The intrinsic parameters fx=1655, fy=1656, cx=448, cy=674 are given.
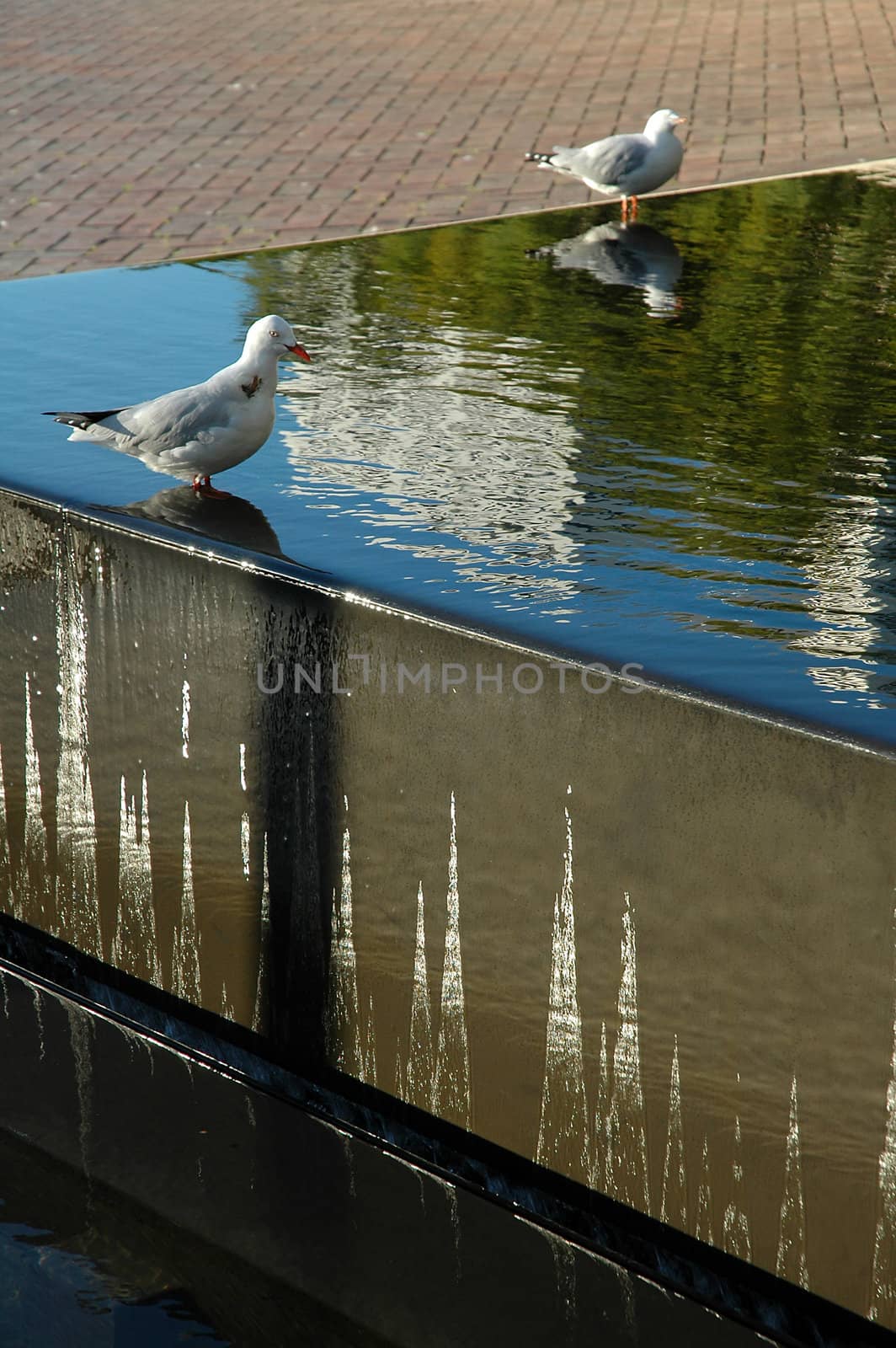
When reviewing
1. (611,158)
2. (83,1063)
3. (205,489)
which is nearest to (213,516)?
(205,489)

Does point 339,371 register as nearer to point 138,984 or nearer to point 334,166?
point 138,984

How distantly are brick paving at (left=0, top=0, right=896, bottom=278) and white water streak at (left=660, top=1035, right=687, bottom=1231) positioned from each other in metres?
5.68

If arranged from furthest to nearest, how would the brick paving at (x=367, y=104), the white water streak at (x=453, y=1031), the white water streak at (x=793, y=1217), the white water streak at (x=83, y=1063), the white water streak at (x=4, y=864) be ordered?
the brick paving at (x=367, y=104) → the white water streak at (x=4, y=864) → the white water streak at (x=83, y=1063) → the white water streak at (x=453, y=1031) → the white water streak at (x=793, y=1217)

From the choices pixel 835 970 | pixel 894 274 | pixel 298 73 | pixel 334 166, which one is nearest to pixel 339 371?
pixel 894 274

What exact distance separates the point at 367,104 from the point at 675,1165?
9.23 meters

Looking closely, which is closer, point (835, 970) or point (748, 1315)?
point (835, 970)

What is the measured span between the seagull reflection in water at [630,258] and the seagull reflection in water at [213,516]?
202 cm

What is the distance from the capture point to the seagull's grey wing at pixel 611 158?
613cm

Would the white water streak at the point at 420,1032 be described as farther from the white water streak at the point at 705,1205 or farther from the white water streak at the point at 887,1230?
the white water streak at the point at 887,1230

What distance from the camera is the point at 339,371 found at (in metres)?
4.47

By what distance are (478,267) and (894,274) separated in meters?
1.40

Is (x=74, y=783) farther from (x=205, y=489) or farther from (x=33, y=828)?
(x=205, y=489)

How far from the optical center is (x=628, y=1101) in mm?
2900

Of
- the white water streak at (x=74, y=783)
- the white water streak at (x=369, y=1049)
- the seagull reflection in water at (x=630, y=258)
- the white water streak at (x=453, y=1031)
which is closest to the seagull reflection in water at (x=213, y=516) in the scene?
the white water streak at (x=74, y=783)
